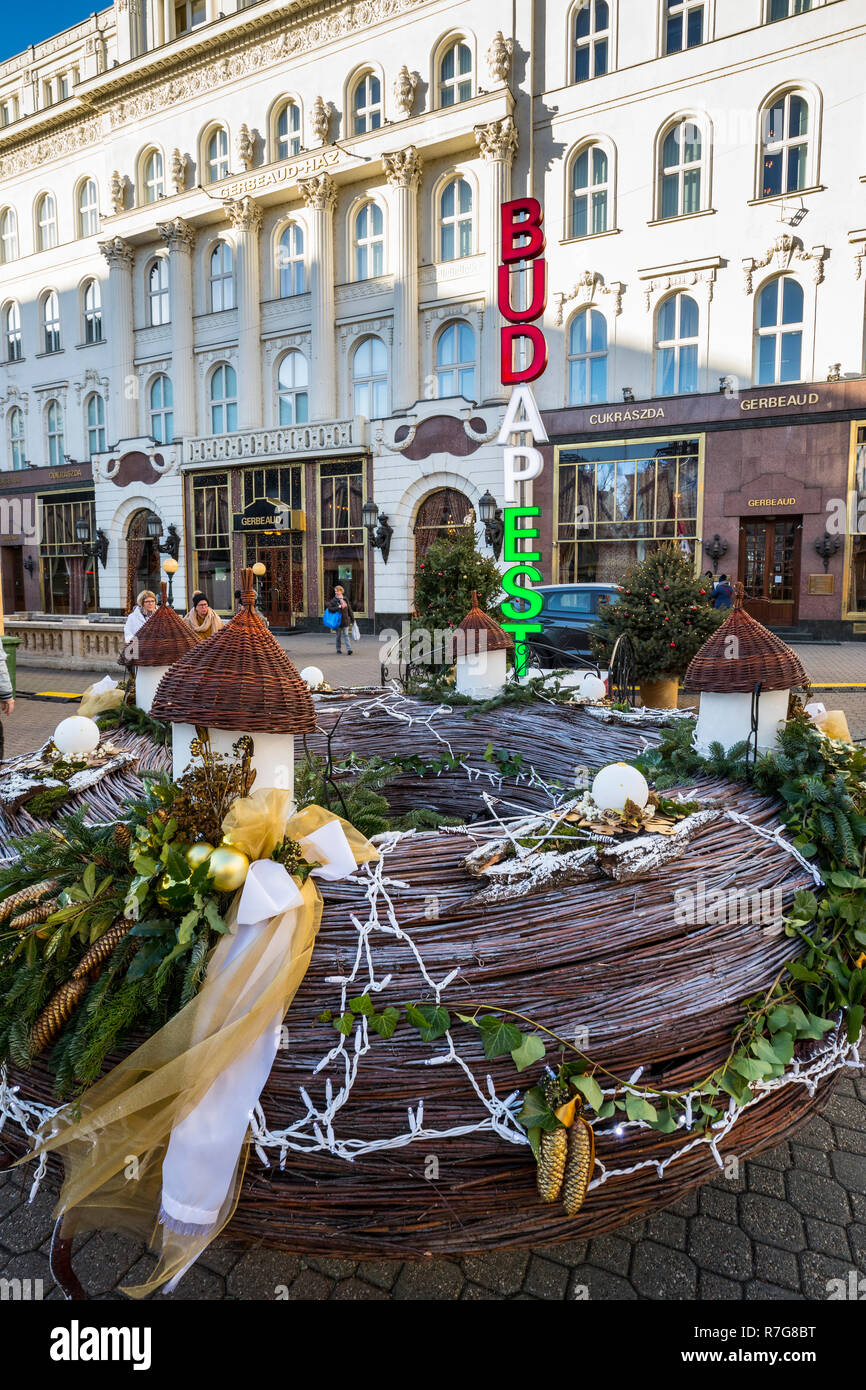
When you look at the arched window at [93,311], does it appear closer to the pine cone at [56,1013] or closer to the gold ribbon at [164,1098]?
the pine cone at [56,1013]

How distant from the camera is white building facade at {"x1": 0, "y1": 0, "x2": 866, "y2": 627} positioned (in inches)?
728

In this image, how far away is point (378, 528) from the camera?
22.8 metres

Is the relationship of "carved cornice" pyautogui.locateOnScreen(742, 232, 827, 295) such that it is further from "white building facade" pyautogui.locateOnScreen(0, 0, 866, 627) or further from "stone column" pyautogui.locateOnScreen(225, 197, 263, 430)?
"stone column" pyautogui.locateOnScreen(225, 197, 263, 430)

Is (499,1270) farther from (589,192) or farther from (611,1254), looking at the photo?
(589,192)

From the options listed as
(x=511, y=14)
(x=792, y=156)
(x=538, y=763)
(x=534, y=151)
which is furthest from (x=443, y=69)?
(x=538, y=763)

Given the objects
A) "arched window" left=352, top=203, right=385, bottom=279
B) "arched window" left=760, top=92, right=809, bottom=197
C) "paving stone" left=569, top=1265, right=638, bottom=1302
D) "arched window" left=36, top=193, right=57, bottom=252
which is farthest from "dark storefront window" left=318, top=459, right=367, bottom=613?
"paving stone" left=569, top=1265, right=638, bottom=1302

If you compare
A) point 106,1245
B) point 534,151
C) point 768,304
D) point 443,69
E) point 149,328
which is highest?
point 443,69

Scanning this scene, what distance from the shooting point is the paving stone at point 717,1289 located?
1.96 meters

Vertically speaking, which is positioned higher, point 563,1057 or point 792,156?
point 792,156

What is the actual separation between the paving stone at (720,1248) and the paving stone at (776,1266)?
0.08 ft

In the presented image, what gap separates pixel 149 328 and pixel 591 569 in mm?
18260

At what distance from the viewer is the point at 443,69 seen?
2156 centimetres

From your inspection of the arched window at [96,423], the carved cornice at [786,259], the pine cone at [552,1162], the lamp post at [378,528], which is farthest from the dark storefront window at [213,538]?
the pine cone at [552,1162]

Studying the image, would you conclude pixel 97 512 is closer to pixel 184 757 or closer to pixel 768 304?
pixel 768 304
